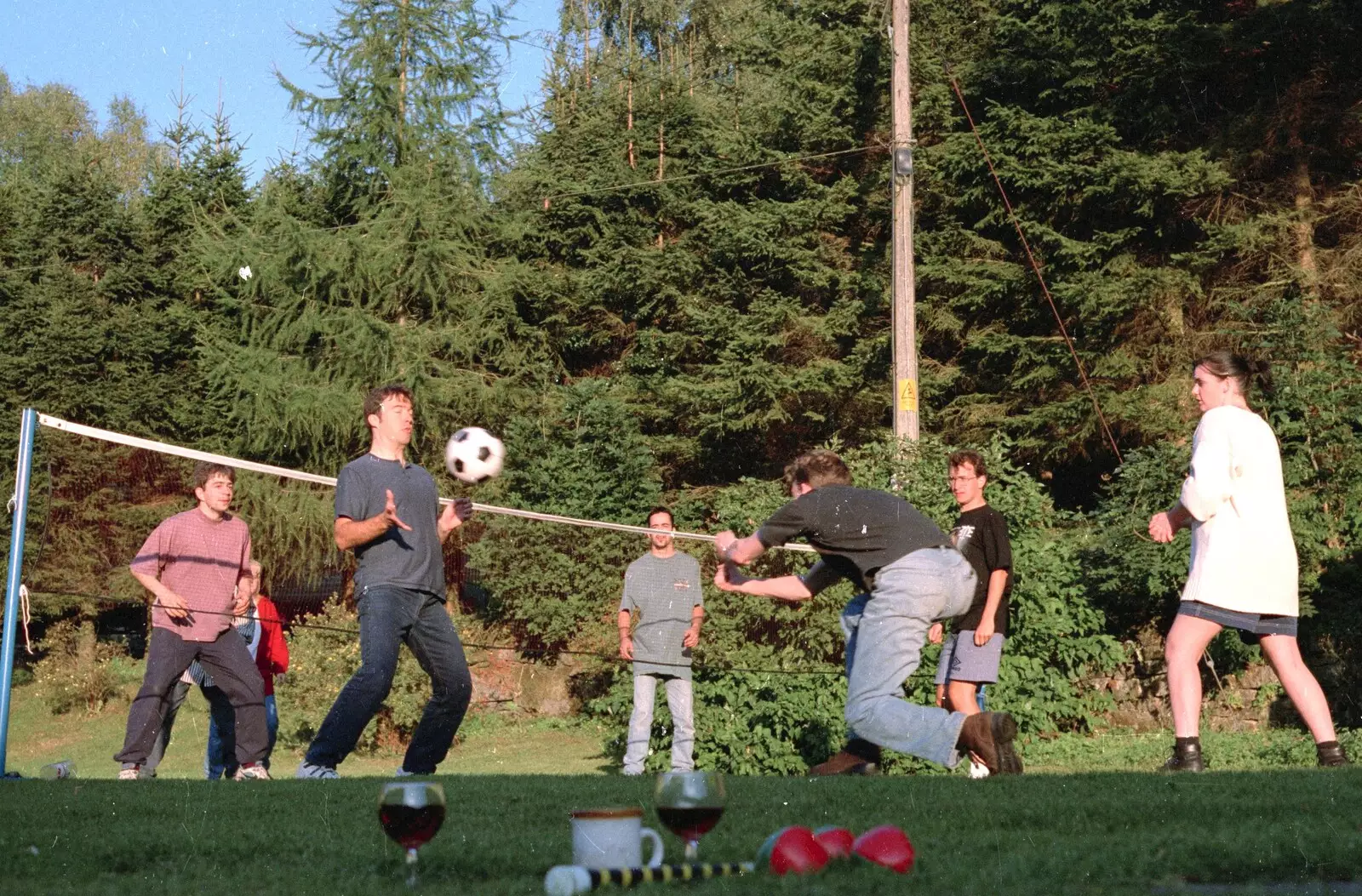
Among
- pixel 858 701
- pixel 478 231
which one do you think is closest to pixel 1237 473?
pixel 858 701

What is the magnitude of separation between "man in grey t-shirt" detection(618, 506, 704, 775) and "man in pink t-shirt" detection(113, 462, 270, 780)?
115 inches

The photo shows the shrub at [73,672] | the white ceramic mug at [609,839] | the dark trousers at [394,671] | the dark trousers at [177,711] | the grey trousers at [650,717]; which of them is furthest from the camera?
the shrub at [73,672]

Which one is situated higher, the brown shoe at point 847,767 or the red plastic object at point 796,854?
the red plastic object at point 796,854

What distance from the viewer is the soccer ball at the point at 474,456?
27.6 ft

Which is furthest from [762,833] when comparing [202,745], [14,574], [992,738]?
[202,745]

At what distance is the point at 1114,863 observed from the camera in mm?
3826

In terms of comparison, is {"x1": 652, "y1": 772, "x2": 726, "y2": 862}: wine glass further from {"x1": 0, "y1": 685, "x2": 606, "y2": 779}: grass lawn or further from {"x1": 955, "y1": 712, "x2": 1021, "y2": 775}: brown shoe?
{"x1": 0, "y1": 685, "x2": 606, "y2": 779}: grass lawn

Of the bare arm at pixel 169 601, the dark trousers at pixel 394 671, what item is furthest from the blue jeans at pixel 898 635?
the bare arm at pixel 169 601

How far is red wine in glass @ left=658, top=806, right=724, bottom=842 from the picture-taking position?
11.8 ft

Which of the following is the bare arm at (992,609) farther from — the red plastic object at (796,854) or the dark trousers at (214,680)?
the red plastic object at (796,854)

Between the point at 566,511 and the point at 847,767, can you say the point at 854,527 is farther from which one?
the point at 566,511

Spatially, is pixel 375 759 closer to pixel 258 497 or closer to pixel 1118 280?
pixel 258 497

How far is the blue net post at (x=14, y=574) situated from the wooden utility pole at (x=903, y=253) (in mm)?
10702

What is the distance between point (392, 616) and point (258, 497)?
14925mm
